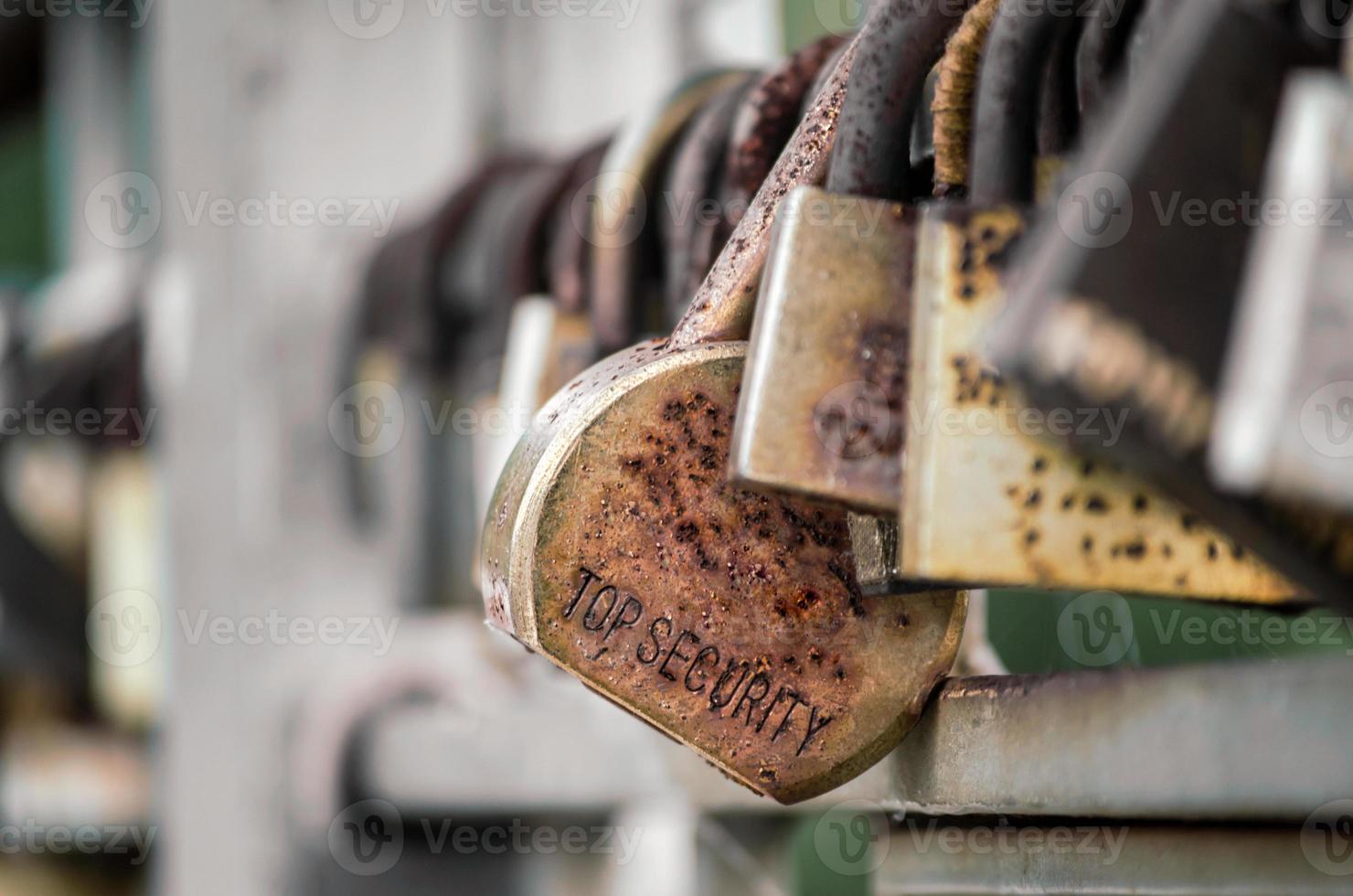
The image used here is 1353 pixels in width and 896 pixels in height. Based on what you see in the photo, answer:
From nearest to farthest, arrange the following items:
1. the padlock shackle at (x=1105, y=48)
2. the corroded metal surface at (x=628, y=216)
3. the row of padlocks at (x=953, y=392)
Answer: the row of padlocks at (x=953, y=392)
the padlock shackle at (x=1105, y=48)
the corroded metal surface at (x=628, y=216)

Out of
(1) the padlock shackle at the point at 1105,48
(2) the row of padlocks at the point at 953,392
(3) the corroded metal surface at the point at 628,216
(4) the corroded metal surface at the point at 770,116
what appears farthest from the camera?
(3) the corroded metal surface at the point at 628,216

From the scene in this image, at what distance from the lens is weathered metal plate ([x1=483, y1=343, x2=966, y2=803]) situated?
393 mm

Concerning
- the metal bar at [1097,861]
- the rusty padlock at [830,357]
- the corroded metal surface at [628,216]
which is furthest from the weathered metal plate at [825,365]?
the corroded metal surface at [628,216]

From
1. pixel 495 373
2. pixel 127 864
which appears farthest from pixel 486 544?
pixel 127 864

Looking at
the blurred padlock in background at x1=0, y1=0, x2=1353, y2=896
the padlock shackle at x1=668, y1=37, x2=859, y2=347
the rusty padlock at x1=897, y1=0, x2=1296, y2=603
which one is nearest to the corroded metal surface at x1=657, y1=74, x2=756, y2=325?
the blurred padlock in background at x1=0, y1=0, x2=1353, y2=896

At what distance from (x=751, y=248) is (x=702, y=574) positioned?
3.6 inches

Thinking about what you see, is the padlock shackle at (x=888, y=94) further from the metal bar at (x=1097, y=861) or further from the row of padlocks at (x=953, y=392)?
the metal bar at (x=1097, y=861)

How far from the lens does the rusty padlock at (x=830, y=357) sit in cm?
34

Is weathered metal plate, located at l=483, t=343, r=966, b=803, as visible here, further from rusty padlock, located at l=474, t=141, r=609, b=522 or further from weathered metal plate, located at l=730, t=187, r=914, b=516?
rusty padlock, located at l=474, t=141, r=609, b=522

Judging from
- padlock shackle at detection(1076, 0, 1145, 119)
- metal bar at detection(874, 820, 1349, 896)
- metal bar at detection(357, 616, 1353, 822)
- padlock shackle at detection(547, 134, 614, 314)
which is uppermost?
padlock shackle at detection(1076, 0, 1145, 119)

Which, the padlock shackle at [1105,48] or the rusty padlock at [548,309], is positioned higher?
the padlock shackle at [1105,48]

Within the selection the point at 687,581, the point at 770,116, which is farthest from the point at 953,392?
the point at 770,116

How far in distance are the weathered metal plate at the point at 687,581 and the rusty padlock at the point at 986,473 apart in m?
0.10

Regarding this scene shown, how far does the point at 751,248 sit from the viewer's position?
42 cm
